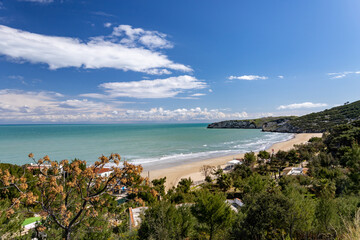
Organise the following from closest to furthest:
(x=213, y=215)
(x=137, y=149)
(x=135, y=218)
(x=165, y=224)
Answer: (x=165, y=224), (x=213, y=215), (x=135, y=218), (x=137, y=149)

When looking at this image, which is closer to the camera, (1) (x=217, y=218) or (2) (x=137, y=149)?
(1) (x=217, y=218)

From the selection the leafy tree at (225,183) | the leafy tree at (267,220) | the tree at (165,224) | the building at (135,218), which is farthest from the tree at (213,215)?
the leafy tree at (225,183)

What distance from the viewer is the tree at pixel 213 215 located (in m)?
13.3

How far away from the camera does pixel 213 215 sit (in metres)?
13.3

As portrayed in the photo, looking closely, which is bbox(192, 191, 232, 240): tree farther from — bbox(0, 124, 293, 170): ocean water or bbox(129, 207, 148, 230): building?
bbox(0, 124, 293, 170): ocean water

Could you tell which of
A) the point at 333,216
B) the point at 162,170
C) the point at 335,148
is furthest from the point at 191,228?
the point at 335,148

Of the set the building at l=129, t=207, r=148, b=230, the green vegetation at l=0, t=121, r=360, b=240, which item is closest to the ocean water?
the building at l=129, t=207, r=148, b=230

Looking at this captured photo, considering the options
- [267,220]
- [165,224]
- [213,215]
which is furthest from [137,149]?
[267,220]

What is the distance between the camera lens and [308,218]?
10.4 m

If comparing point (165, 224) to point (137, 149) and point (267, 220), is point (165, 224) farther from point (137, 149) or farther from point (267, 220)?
point (137, 149)

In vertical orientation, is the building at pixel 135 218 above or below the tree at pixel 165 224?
below

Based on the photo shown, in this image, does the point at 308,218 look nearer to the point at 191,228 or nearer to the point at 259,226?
the point at 259,226

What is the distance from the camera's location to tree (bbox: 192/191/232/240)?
1333 centimetres

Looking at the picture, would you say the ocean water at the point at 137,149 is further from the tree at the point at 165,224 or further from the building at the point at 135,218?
the tree at the point at 165,224
